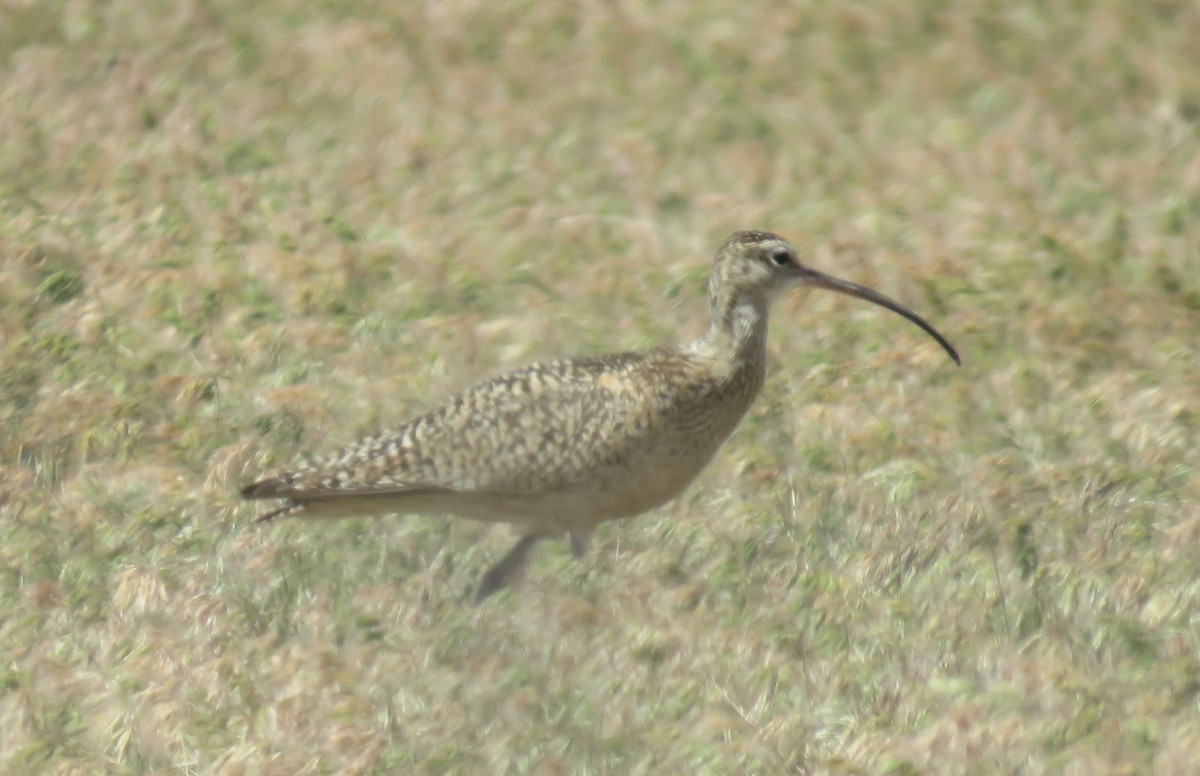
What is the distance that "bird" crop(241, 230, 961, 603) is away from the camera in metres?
6.39

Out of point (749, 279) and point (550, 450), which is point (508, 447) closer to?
point (550, 450)

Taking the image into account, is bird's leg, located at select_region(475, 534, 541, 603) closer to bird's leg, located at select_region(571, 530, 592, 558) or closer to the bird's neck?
bird's leg, located at select_region(571, 530, 592, 558)

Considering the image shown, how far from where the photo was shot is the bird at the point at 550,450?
6.39 meters

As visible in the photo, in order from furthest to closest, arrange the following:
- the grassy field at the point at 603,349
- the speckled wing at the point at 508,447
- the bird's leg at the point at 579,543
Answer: the bird's leg at the point at 579,543
the speckled wing at the point at 508,447
the grassy field at the point at 603,349

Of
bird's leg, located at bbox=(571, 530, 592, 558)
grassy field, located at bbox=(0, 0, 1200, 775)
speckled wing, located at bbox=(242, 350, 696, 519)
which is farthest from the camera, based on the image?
bird's leg, located at bbox=(571, 530, 592, 558)

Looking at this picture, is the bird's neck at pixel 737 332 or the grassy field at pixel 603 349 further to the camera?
the bird's neck at pixel 737 332

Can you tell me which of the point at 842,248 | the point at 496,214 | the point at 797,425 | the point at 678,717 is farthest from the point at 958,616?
the point at 496,214

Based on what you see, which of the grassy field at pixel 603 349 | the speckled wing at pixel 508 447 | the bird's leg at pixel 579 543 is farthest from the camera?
the bird's leg at pixel 579 543

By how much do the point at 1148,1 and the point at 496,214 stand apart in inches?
182

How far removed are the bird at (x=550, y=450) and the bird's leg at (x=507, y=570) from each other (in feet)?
0.03

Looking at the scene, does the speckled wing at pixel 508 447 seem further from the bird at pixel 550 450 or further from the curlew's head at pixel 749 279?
the curlew's head at pixel 749 279

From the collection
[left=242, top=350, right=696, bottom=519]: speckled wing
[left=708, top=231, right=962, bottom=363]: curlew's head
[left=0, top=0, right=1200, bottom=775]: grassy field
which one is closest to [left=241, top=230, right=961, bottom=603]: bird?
[left=242, top=350, right=696, bottom=519]: speckled wing

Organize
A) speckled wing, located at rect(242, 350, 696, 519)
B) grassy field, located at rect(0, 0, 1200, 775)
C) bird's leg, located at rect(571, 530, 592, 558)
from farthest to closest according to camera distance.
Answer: bird's leg, located at rect(571, 530, 592, 558)
speckled wing, located at rect(242, 350, 696, 519)
grassy field, located at rect(0, 0, 1200, 775)

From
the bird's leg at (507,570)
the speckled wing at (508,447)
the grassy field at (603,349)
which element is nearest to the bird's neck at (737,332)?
the speckled wing at (508,447)
